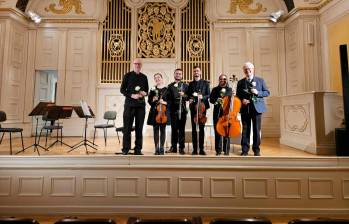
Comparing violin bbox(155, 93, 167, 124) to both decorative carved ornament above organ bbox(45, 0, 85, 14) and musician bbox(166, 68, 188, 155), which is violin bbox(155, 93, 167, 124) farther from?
Answer: decorative carved ornament above organ bbox(45, 0, 85, 14)

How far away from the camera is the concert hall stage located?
348 centimetres

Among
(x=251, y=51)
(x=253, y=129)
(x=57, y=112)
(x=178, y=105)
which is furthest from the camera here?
(x=251, y=51)

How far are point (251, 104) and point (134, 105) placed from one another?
189 cm

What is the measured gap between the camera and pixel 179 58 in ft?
25.7

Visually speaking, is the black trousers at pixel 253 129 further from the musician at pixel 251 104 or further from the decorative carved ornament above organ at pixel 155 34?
the decorative carved ornament above organ at pixel 155 34

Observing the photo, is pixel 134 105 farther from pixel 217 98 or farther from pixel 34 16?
pixel 34 16

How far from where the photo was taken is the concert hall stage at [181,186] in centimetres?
348

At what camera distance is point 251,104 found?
12.4ft

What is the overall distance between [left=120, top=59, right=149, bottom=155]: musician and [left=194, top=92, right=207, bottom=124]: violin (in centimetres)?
89

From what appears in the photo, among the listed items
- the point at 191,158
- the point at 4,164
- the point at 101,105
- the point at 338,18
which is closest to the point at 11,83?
the point at 101,105

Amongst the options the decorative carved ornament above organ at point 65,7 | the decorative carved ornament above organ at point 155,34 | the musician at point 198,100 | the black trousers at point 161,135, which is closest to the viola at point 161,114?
the black trousers at point 161,135

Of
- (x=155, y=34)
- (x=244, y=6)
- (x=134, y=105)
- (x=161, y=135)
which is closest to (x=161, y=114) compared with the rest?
(x=161, y=135)

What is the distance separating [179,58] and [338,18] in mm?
4402

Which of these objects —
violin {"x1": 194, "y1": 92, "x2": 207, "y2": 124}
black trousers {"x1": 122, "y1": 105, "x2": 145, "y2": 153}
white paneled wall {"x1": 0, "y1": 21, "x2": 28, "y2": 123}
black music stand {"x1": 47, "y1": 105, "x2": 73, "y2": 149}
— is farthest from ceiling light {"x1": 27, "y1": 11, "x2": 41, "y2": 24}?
violin {"x1": 194, "y1": 92, "x2": 207, "y2": 124}
